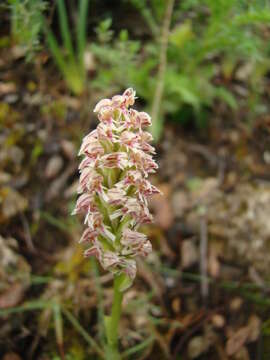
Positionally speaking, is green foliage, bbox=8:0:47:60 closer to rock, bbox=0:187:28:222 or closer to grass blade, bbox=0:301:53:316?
rock, bbox=0:187:28:222

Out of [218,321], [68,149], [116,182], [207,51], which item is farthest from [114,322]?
[207,51]

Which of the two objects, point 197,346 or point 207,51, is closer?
point 197,346

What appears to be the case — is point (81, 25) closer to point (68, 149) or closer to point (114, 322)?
point (68, 149)

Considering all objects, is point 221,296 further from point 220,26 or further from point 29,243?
point 220,26

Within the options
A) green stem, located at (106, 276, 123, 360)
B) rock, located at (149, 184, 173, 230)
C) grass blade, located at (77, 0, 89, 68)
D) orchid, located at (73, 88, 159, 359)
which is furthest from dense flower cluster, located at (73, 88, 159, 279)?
grass blade, located at (77, 0, 89, 68)

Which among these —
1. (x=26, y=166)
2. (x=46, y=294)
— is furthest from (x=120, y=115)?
(x=26, y=166)

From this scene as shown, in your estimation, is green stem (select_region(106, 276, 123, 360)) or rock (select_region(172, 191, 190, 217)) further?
rock (select_region(172, 191, 190, 217))
